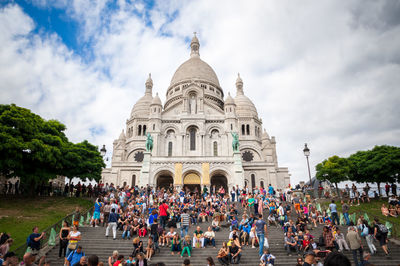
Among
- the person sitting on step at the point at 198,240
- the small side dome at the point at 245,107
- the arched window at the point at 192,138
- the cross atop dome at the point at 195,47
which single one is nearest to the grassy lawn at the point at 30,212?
the person sitting on step at the point at 198,240

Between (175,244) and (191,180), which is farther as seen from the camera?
(191,180)

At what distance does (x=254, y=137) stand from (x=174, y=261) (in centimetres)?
3393

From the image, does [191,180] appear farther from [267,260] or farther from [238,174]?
[267,260]

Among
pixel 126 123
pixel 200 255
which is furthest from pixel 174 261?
pixel 126 123

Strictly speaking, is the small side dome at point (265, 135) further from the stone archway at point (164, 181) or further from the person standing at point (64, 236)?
the person standing at point (64, 236)

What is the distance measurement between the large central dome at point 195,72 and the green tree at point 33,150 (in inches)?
1190

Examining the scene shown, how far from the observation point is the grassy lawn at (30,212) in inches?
576

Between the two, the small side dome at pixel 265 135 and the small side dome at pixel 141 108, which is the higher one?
the small side dome at pixel 141 108

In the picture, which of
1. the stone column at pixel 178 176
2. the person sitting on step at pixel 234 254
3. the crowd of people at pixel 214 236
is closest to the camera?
the crowd of people at pixel 214 236

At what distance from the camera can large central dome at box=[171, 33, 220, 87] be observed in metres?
50.8

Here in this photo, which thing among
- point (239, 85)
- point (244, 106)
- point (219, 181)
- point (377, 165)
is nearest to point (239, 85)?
point (239, 85)

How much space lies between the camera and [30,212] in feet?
59.0

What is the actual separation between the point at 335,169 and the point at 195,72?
32615mm

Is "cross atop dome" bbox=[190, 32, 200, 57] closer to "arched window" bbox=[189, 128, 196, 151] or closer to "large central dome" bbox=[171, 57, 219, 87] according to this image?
"large central dome" bbox=[171, 57, 219, 87]
